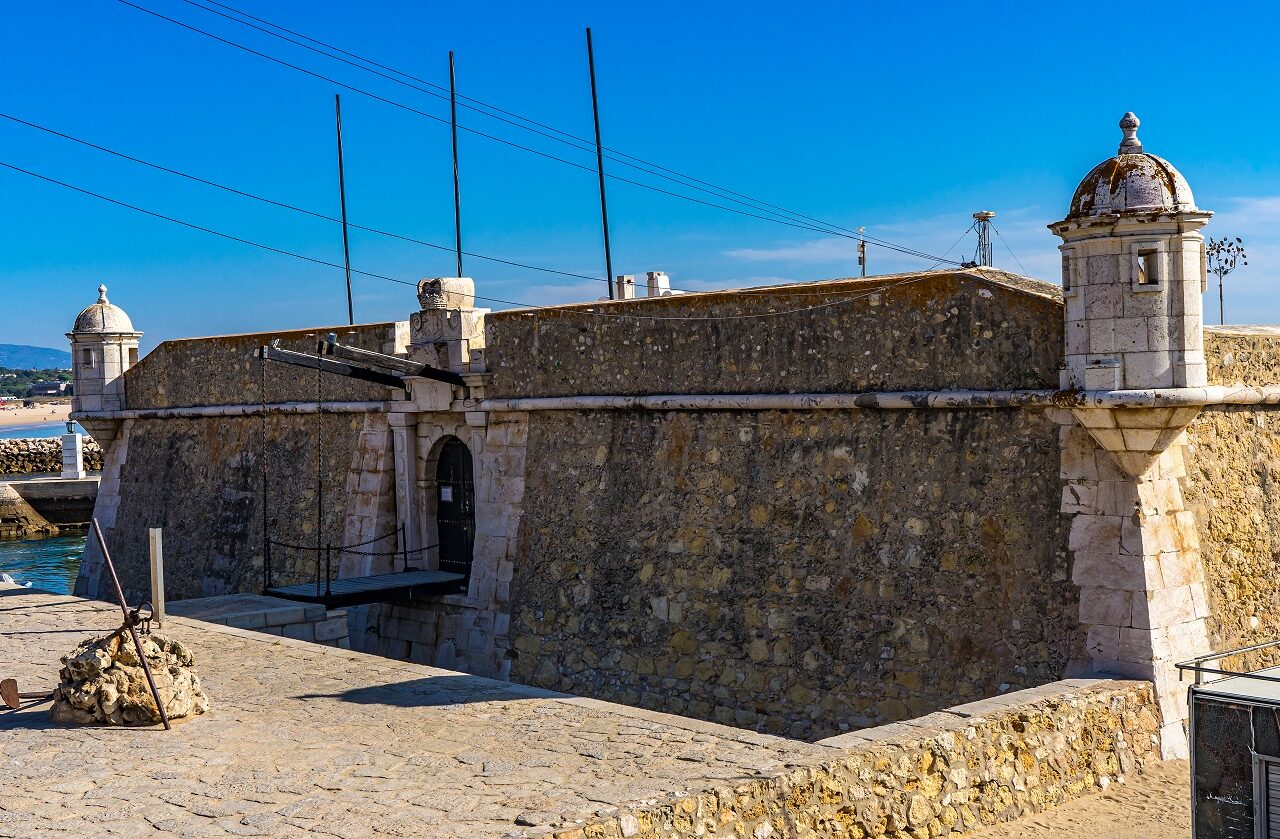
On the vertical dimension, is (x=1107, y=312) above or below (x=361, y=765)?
above

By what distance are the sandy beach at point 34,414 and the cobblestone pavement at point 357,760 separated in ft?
387

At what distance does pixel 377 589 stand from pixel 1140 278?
8.38m

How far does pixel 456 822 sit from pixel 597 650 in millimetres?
6170

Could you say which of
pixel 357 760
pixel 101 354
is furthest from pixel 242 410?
pixel 357 760

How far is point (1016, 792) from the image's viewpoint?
25.9 ft

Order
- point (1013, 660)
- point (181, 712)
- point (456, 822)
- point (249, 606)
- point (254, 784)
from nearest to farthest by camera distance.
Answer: point (456, 822), point (254, 784), point (181, 712), point (1013, 660), point (249, 606)

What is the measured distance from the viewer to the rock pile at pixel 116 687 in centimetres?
896

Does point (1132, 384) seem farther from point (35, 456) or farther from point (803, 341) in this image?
point (35, 456)

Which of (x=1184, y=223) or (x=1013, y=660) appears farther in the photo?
(x=1013, y=660)

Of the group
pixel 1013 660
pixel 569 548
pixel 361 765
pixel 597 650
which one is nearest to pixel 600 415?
pixel 569 548

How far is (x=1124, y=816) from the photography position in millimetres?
8172

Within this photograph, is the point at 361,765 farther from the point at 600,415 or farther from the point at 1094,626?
the point at 600,415

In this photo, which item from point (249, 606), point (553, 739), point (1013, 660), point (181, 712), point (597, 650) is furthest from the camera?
point (249, 606)

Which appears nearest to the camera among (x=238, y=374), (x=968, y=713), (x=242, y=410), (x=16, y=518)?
(x=968, y=713)
